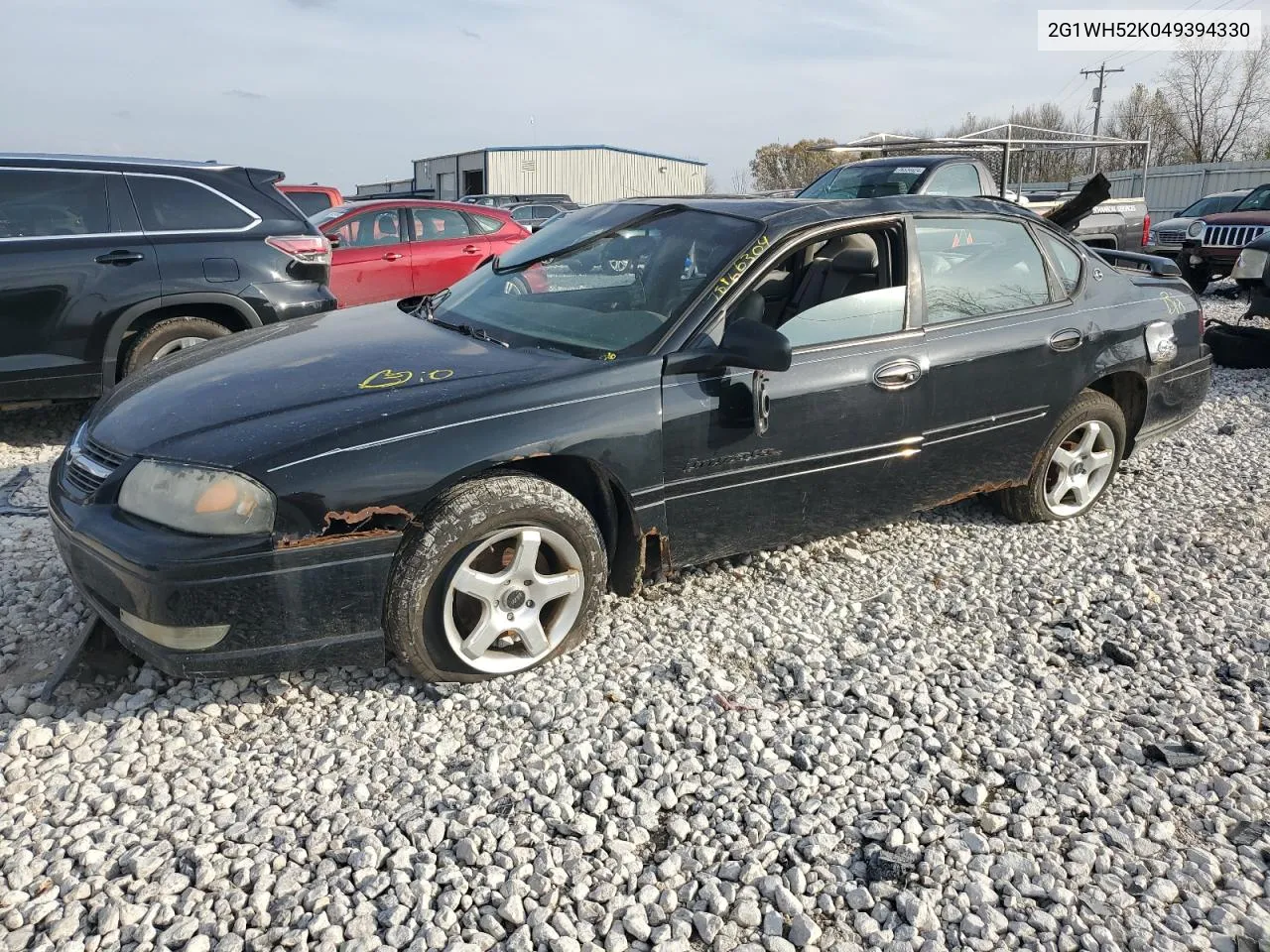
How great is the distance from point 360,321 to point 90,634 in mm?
1621

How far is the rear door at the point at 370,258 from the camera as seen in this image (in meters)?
9.76

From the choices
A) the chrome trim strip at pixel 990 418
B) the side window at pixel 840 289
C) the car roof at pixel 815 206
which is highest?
the car roof at pixel 815 206

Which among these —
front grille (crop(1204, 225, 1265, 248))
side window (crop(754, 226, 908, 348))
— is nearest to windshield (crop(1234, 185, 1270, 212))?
front grille (crop(1204, 225, 1265, 248))

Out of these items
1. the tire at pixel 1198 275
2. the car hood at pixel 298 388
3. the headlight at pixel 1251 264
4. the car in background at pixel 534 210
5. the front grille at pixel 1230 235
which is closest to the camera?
the car hood at pixel 298 388

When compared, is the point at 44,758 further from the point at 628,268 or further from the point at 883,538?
the point at 883,538

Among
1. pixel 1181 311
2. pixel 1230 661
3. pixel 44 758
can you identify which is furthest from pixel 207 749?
pixel 1181 311

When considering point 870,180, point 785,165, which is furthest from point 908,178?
point 785,165

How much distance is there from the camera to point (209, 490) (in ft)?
8.82

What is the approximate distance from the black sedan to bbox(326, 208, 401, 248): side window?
243 inches

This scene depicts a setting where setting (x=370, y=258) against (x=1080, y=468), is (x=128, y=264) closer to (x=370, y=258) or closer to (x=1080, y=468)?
(x=370, y=258)

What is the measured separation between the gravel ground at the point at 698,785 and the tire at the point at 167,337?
2111 mm

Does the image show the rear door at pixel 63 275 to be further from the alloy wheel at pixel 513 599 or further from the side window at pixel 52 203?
the alloy wheel at pixel 513 599

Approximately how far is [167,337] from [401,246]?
4575 millimetres

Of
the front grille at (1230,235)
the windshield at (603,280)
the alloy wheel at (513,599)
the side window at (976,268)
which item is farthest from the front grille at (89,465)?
the front grille at (1230,235)
